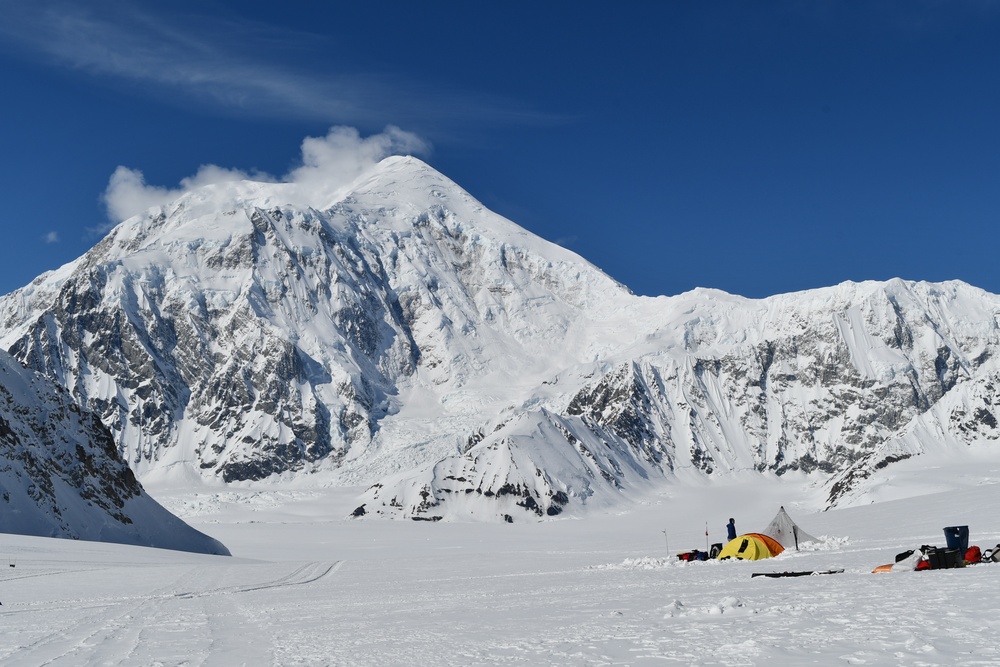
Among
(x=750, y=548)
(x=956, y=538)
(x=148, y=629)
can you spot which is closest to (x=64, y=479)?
(x=750, y=548)

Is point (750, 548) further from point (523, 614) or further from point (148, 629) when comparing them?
point (148, 629)

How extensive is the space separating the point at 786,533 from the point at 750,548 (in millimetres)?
4149

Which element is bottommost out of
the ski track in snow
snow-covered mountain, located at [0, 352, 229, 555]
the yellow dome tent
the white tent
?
the ski track in snow

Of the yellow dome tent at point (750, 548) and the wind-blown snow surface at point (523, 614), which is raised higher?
the yellow dome tent at point (750, 548)

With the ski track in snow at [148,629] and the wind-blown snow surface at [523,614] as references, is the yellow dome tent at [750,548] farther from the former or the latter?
the ski track in snow at [148,629]

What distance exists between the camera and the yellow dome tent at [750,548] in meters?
36.4

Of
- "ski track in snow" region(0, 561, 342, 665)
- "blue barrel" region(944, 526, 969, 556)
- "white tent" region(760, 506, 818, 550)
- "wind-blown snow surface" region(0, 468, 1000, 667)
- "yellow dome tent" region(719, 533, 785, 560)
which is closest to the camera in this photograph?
"wind-blown snow surface" region(0, 468, 1000, 667)

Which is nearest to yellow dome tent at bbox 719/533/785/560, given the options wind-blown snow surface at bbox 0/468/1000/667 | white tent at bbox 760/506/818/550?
wind-blown snow surface at bbox 0/468/1000/667

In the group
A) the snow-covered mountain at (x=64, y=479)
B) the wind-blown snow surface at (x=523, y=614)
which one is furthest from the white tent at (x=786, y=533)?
the snow-covered mountain at (x=64, y=479)

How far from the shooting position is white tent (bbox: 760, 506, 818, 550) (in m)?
39.6

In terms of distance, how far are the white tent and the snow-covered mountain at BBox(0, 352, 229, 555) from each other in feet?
169

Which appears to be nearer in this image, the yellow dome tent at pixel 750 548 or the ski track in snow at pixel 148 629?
the ski track in snow at pixel 148 629

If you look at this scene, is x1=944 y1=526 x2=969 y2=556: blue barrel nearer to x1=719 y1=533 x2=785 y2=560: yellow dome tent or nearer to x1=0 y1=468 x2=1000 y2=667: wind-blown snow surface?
x1=0 y1=468 x2=1000 y2=667: wind-blown snow surface

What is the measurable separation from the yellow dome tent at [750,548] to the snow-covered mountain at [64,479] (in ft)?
166
